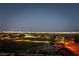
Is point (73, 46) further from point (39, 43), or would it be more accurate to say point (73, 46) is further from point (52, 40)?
point (39, 43)

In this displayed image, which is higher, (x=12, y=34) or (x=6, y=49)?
(x=12, y=34)

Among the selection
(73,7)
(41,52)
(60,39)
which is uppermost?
(73,7)

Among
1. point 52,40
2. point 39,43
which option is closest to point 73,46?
point 52,40

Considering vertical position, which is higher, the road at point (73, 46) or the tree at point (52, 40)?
the tree at point (52, 40)

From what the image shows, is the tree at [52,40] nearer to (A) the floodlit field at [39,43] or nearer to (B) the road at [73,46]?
(A) the floodlit field at [39,43]

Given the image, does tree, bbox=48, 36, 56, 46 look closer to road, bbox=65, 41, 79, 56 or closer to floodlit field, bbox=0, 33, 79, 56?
floodlit field, bbox=0, 33, 79, 56

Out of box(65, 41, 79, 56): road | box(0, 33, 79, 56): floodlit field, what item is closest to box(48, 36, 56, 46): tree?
box(0, 33, 79, 56): floodlit field

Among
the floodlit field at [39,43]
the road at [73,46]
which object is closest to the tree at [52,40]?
the floodlit field at [39,43]

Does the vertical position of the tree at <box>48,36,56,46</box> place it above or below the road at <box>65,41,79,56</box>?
above

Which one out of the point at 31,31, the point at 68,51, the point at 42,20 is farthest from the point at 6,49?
the point at 68,51

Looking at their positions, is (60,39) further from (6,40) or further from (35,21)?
(6,40)
